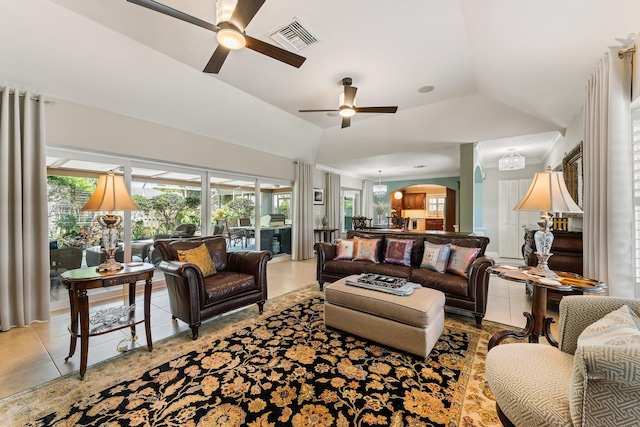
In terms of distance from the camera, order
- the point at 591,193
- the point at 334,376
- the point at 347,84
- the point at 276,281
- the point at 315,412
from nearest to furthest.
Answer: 1. the point at 315,412
2. the point at 334,376
3. the point at 591,193
4. the point at 347,84
5. the point at 276,281

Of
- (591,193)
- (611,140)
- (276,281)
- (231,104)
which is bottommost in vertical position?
(276,281)

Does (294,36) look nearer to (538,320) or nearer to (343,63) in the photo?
(343,63)

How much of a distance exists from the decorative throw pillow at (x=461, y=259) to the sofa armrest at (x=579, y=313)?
5.40 ft

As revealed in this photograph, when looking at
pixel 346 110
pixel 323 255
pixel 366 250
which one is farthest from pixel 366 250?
pixel 346 110

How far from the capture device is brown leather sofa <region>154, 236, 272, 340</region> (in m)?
2.59

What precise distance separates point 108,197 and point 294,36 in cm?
240

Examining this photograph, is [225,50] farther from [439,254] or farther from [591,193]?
[591,193]

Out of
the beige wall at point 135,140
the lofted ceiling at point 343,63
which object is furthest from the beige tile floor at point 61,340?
the lofted ceiling at point 343,63

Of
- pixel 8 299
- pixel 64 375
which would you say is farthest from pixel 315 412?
pixel 8 299

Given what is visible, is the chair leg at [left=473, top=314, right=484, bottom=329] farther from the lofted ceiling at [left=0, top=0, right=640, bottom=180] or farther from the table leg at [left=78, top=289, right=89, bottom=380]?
the table leg at [left=78, top=289, right=89, bottom=380]

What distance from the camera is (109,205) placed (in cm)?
238

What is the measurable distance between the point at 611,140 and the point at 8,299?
616 centimetres

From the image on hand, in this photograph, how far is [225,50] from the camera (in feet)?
7.70

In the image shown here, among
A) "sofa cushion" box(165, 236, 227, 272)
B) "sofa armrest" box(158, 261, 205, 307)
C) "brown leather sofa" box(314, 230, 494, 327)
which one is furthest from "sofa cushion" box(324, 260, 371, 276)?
"sofa armrest" box(158, 261, 205, 307)
